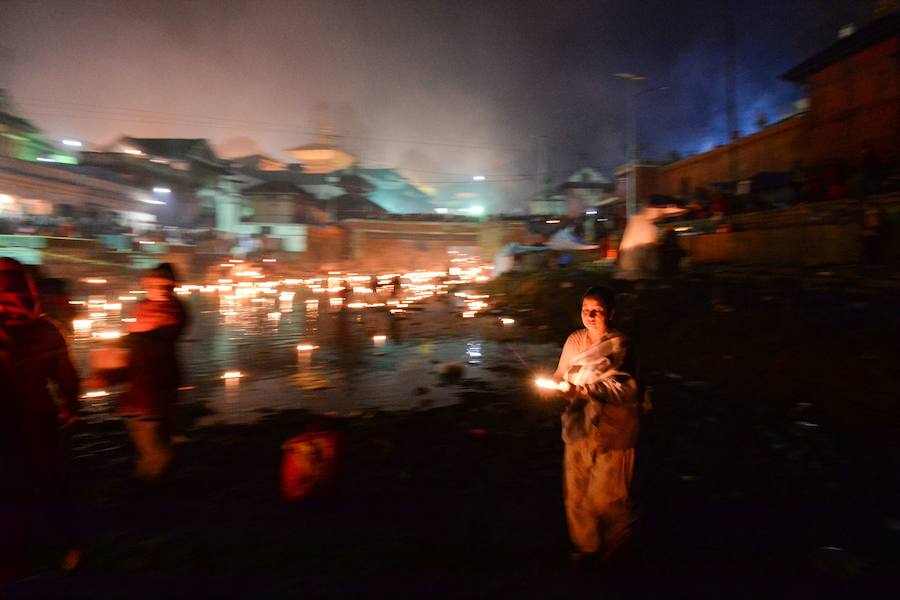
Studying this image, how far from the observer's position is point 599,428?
320 cm

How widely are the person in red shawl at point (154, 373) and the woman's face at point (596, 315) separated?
3241mm

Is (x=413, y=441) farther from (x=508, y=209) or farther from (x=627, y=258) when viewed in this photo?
(x=508, y=209)

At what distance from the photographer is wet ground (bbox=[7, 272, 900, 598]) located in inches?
133

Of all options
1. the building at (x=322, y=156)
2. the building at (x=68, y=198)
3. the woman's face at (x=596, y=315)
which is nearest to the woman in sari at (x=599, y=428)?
the woman's face at (x=596, y=315)

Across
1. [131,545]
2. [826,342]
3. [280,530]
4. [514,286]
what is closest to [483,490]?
[280,530]

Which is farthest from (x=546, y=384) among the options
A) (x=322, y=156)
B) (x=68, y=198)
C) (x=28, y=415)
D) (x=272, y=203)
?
(x=322, y=156)

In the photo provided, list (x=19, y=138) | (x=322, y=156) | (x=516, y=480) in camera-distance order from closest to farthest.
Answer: (x=516, y=480)
(x=19, y=138)
(x=322, y=156)

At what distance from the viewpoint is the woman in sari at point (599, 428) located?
3160 millimetres

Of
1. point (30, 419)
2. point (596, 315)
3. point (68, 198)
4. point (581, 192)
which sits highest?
point (581, 192)

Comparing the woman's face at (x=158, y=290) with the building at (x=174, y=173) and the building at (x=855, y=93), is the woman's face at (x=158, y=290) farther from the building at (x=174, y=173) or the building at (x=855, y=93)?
the building at (x=174, y=173)

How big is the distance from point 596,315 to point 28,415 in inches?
128

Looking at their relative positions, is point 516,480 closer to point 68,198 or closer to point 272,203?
point 68,198

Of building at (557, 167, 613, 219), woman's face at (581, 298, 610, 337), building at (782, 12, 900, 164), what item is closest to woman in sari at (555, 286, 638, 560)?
woman's face at (581, 298, 610, 337)

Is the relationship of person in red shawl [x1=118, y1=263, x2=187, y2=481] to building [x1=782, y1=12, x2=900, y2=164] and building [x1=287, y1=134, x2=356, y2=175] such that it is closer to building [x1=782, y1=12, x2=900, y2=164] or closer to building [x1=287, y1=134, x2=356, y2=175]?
building [x1=782, y1=12, x2=900, y2=164]
